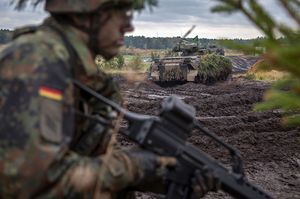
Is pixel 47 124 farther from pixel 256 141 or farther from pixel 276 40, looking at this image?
pixel 256 141

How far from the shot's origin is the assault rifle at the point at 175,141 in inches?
103

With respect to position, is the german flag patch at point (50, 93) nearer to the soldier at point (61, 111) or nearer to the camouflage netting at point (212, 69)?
the soldier at point (61, 111)

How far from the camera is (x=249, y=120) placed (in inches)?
456

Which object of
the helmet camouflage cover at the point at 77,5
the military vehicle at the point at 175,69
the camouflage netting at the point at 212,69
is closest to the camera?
the helmet camouflage cover at the point at 77,5

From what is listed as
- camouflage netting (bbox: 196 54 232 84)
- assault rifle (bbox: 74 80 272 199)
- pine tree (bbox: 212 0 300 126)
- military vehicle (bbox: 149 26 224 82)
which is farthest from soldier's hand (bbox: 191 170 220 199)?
camouflage netting (bbox: 196 54 232 84)

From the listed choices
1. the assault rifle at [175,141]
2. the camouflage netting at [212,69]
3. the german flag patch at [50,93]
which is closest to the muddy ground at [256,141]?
the assault rifle at [175,141]

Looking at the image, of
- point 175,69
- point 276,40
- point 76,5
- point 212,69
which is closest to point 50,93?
point 76,5

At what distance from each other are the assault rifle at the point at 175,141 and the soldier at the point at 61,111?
7 centimetres

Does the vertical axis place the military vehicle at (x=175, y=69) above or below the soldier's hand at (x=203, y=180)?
below

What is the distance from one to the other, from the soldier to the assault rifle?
0.22 feet

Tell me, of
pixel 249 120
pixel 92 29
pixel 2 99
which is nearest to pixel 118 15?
pixel 92 29

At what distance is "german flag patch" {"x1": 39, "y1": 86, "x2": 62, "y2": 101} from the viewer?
2234 millimetres

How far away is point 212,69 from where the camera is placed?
2383 centimetres

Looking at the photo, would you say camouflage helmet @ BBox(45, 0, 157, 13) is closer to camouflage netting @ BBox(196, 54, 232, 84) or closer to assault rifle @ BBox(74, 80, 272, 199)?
assault rifle @ BBox(74, 80, 272, 199)
